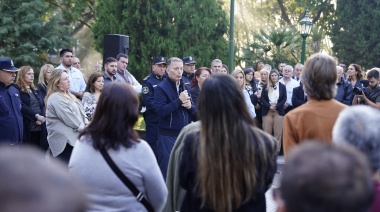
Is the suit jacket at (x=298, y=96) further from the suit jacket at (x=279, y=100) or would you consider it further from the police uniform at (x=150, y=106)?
the police uniform at (x=150, y=106)

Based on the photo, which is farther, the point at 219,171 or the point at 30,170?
the point at 219,171

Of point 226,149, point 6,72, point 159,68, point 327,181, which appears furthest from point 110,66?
point 327,181

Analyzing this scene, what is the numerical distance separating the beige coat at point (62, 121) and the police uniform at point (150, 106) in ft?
7.40

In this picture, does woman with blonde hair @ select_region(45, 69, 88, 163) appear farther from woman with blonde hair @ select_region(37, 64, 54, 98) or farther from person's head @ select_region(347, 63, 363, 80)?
person's head @ select_region(347, 63, 363, 80)

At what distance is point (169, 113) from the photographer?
8.08 metres

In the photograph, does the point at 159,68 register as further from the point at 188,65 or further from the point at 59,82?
the point at 59,82

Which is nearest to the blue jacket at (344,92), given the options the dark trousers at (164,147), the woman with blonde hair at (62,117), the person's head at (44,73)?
the dark trousers at (164,147)

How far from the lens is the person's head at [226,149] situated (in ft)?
12.5

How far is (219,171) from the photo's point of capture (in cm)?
381

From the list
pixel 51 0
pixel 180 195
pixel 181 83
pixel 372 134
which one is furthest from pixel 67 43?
pixel 372 134

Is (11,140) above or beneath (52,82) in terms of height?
beneath

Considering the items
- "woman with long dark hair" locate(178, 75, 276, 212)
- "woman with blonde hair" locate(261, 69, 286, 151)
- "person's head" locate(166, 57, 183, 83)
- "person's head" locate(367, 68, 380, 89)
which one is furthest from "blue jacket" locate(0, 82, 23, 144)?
"woman with blonde hair" locate(261, 69, 286, 151)

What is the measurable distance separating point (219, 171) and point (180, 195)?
1.54 meters

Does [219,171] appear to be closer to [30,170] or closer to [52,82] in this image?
[30,170]
